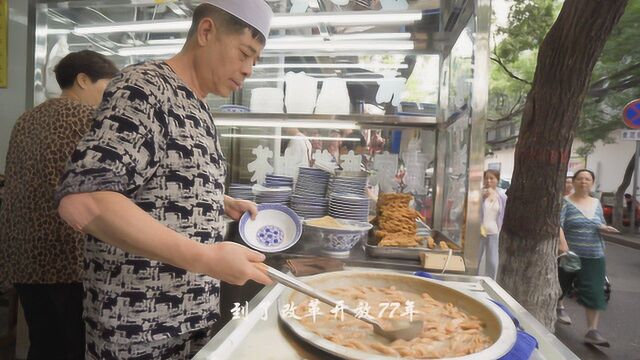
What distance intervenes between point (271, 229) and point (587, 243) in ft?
13.7

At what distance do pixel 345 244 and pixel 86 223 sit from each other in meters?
1.49

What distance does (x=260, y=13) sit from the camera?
1.31 metres

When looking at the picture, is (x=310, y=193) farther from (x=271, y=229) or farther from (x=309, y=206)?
(x=271, y=229)

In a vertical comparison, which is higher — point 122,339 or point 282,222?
point 282,222

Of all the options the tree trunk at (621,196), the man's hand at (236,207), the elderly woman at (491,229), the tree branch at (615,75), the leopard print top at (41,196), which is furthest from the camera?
the tree trunk at (621,196)

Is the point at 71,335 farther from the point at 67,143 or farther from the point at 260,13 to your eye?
the point at 260,13

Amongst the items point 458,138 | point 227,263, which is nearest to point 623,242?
point 458,138

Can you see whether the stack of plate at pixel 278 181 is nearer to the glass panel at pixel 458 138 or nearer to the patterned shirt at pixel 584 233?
→ the glass panel at pixel 458 138

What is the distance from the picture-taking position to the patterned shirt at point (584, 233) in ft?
15.1

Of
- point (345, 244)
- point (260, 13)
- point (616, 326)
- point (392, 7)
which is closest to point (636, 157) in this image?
point (616, 326)

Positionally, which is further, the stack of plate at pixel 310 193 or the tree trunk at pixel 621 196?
the tree trunk at pixel 621 196

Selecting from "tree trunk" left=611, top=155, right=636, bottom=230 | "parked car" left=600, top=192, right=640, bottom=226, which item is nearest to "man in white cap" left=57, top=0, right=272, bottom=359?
"tree trunk" left=611, top=155, right=636, bottom=230

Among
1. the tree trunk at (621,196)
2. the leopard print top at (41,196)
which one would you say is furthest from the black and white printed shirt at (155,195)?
the tree trunk at (621,196)

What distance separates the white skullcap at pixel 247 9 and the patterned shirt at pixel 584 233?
4526 millimetres
